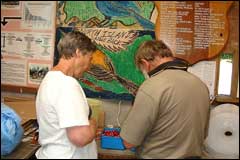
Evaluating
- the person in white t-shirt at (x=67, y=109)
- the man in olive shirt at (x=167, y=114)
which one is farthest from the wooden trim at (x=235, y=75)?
the person in white t-shirt at (x=67, y=109)

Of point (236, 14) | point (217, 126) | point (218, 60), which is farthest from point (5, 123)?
point (236, 14)

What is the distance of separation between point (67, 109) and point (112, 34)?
3.86 feet

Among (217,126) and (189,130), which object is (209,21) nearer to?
(217,126)

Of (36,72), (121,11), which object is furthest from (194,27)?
(36,72)

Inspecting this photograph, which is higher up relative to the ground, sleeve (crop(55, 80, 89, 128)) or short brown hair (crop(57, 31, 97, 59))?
short brown hair (crop(57, 31, 97, 59))

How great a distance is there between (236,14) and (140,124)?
1.21 metres

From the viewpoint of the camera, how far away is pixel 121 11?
2.20 meters

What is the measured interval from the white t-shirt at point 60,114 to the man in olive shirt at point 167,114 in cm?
21

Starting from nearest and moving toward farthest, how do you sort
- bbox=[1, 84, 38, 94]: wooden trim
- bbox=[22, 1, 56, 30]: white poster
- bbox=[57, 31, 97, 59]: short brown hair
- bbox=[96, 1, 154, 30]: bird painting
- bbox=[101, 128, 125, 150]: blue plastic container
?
1. bbox=[57, 31, 97, 59]: short brown hair
2. bbox=[101, 128, 125, 150]: blue plastic container
3. bbox=[96, 1, 154, 30]: bird painting
4. bbox=[22, 1, 56, 30]: white poster
5. bbox=[1, 84, 38, 94]: wooden trim

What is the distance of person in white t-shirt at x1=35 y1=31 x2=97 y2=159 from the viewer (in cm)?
115

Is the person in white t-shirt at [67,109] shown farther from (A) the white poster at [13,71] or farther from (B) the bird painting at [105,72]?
(A) the white poster at [13,71]

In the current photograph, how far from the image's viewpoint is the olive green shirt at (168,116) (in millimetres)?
1237

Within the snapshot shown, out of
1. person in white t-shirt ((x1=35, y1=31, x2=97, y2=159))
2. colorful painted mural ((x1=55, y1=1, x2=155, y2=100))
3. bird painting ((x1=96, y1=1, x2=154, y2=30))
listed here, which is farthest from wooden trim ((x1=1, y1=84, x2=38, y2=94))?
person in white t-shirt ((x1=35, y1=31, x2=97, y2=159))

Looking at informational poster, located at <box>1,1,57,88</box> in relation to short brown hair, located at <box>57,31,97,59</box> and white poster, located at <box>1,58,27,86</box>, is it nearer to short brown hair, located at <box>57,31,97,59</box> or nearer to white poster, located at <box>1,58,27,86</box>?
white poster, located at <box>1,58,27,86</box>
